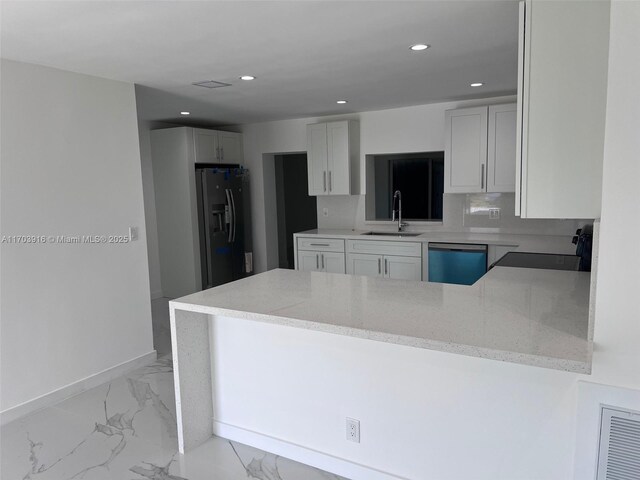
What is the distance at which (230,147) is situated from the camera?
606 centimetres

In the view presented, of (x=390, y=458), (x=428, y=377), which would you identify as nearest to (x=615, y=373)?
(x=428, y=377)

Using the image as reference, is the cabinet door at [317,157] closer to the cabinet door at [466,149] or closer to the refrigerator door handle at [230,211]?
the refrigerator door handle at [230,211]

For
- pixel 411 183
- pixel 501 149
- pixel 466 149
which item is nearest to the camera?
pixel 501 149

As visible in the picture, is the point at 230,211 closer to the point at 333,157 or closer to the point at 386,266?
the point at 333,157

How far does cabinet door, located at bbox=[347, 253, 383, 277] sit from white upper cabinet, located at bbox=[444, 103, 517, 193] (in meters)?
A: 1.05

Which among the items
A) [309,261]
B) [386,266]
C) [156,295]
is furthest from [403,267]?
[156,295]

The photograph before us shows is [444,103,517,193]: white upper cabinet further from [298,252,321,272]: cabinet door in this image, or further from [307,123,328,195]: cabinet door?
[298,252,321,272]: cabinet door

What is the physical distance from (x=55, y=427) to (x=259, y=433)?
1364mm

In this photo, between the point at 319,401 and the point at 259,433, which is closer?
the point at 319,401

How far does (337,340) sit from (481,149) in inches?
117

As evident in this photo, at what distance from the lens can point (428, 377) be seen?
2.05 metres

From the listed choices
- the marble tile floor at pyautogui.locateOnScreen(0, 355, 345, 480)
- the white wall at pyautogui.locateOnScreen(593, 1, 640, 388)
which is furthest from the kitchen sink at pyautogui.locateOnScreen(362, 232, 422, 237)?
the white wall at pyautogui.locateOnScreen(593, 1, 640, 388)

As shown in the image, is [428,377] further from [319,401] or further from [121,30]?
[121,30]

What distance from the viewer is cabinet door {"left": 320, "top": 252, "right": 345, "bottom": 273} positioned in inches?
200
